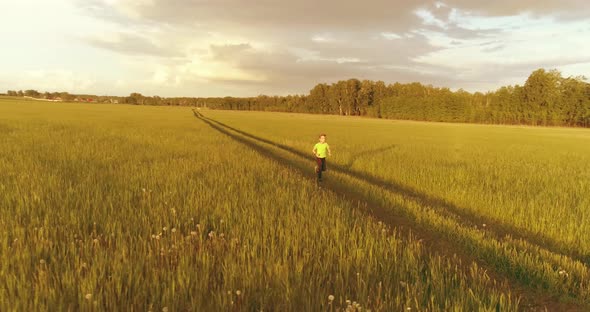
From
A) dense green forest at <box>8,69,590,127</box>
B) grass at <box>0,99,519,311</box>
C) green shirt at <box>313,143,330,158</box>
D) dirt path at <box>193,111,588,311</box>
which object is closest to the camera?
grass at <box>0,99,519,311</box>

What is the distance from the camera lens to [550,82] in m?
100

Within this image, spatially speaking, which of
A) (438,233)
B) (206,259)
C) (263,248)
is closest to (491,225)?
(438,233)

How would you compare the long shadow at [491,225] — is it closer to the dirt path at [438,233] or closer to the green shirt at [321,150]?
the dirt path at [438,233]

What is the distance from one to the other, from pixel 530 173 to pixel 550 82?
117 meters

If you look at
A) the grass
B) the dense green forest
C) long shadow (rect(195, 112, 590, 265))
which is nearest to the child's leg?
long shadow (rect(195, 112, 590, 265))

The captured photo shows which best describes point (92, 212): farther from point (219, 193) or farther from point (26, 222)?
point (219, 193)

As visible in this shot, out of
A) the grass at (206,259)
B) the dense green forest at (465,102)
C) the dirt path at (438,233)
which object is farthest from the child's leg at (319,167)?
the dense green forest at (465,102)

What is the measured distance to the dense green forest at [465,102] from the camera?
324 feet

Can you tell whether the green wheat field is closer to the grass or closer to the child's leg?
the grass

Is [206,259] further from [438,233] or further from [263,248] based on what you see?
[438,233]

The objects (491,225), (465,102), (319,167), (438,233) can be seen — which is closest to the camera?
(438,233)

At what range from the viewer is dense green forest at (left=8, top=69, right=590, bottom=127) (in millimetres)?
98750

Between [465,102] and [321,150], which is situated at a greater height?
[465,102]

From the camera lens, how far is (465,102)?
12381cm
